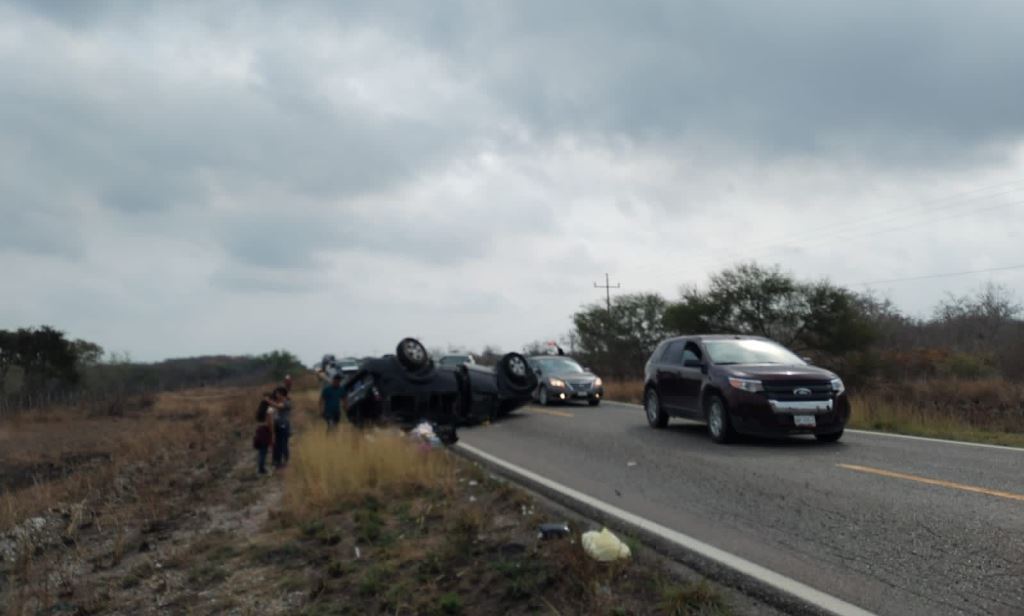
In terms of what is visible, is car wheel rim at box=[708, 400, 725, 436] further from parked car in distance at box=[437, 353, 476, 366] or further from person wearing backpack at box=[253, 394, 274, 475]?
parked car in distance at box=[437, 353, 476, 366]

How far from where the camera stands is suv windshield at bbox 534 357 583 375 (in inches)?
1009

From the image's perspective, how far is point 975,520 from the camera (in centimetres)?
686

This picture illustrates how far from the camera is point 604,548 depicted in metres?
5.80

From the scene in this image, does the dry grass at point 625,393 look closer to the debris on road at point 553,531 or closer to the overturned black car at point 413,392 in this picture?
the overturned black car at point 413,392

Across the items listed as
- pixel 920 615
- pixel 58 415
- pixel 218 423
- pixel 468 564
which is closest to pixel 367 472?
pixel 468 564

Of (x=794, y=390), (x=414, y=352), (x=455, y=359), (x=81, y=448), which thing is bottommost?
(x=81, y=448)

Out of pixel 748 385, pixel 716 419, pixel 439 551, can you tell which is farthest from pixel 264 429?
pixel 439 551

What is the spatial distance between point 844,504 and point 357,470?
18.9ft

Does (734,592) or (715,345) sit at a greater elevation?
(715,345)

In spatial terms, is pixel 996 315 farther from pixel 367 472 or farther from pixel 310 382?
pixel 367 472

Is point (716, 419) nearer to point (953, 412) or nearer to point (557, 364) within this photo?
point (953, 412)

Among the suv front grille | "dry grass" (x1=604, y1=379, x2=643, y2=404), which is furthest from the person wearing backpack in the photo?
"dry grass" (x1=604, y1=379, x2=643, y2=404)

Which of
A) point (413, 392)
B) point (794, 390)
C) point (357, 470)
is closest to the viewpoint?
point (357, 470)

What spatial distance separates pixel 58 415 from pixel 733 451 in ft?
113
